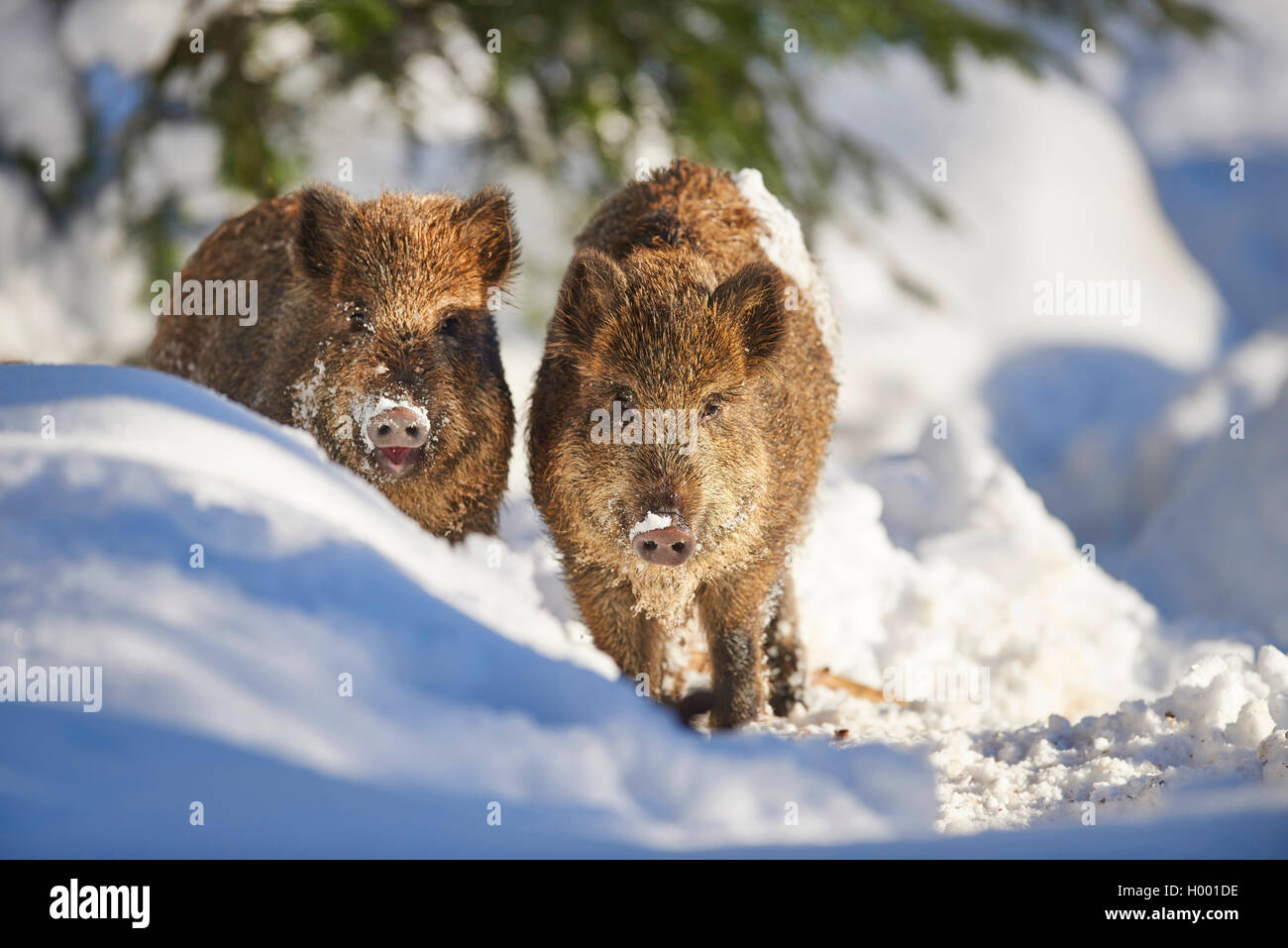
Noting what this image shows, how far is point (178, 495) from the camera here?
2951mm

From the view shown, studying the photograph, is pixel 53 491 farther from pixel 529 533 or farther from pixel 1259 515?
pixel 1259 515

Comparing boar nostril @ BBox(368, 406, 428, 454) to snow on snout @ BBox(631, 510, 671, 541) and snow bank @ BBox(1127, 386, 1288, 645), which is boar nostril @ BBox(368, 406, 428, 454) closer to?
snow on snout @ BBox(631, 510, 671, 541)

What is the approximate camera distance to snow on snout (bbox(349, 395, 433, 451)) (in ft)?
14.3

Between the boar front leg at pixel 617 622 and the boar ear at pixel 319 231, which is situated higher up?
the boar ear at pixel 319 231

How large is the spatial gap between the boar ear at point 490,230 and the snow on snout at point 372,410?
0.81 metres

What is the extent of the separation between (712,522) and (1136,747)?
161cm

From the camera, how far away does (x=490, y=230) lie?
4.98 m

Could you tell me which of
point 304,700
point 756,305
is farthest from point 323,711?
point 756,305

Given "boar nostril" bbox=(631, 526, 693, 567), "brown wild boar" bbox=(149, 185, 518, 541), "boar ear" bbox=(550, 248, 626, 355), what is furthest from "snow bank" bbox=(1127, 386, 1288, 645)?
"brown wild boar" bbox=(149, 185, 518, 541)

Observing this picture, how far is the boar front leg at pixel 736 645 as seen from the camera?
4723 millimetres

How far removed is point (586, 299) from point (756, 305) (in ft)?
2.01

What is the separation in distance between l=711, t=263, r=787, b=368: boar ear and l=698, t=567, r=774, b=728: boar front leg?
0.88m

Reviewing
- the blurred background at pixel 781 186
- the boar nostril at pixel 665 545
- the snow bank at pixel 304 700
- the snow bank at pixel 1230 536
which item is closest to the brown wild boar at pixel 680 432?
the boar nostril at pixel 665 545

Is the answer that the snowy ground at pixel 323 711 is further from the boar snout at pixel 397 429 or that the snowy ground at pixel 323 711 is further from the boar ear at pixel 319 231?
the boar ear at pixel 319 231
